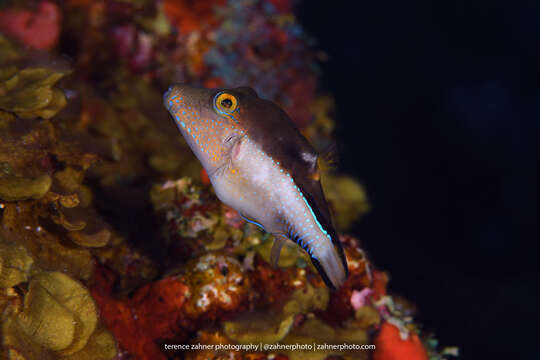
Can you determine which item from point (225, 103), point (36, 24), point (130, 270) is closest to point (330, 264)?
point (225, 103)

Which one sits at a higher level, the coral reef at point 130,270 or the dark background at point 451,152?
the coral reef at point 130,270

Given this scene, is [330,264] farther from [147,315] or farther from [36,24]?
[36,24]

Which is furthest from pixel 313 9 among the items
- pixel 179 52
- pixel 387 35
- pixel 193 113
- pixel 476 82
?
pixel 193 113

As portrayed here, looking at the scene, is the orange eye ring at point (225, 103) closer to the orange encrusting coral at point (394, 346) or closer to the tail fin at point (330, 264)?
the tail fin at point (330, 264)

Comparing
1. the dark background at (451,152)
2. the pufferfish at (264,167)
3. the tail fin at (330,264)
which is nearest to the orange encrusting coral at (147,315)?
the pufferfish at (264,167)

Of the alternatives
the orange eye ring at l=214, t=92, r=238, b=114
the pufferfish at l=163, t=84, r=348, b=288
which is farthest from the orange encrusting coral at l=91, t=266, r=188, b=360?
the orange eye ring at l=214, t=92, r=238, b=114

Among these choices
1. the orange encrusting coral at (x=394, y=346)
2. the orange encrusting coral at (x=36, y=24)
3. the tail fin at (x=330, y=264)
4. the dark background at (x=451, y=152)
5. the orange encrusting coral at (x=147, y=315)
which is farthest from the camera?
the dark background at (x=451, y=152)

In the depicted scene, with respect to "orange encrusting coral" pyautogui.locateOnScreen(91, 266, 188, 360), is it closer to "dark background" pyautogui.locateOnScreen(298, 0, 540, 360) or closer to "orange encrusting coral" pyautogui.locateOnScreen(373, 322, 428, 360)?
"orange encrusting coral" pyautogui.locateOnScreen(373, 322, 428, 360)
